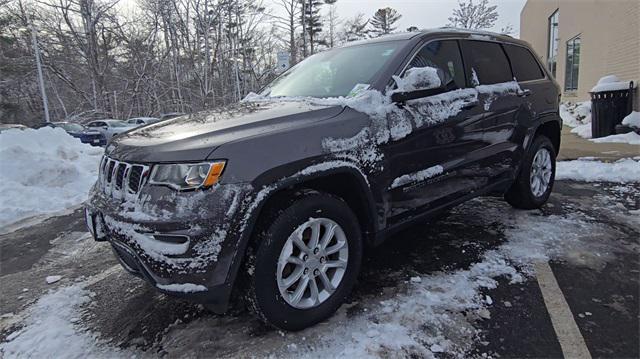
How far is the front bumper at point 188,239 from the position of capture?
6.78 feet

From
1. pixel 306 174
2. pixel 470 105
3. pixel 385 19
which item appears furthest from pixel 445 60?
pixel 385 19

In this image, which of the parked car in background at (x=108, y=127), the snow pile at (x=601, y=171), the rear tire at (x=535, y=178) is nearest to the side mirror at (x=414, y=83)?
the rear tire at (x=535, y=178)

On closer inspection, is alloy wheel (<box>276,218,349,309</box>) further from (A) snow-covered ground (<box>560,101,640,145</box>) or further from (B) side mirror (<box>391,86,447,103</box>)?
A: (A) snow-covered ground (<box>560,101,640,145</box>)

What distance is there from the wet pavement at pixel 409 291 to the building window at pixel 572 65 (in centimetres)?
1428

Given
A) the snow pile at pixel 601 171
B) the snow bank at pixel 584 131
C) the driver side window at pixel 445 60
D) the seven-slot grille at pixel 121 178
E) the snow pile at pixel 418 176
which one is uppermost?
the driver side window at pixel 445 60

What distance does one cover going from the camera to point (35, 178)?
6270 mm

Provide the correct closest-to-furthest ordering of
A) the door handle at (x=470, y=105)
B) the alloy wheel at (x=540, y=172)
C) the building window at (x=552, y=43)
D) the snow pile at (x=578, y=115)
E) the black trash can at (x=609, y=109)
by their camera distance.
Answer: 1. the door handle at (x=470, y=105)
2. the alloy wheel at (x=540, y=172)
3. the black trash can at (x=609, y=109)
4. the snow pile at (x=578, y=115)
5. the building window at (x=552, y=43)

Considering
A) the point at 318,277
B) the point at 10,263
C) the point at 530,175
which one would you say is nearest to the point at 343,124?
the point at 318,277

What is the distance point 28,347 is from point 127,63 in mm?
37545

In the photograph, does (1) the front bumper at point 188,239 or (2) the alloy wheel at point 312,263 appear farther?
(2) the alloy wheel at point 312,263

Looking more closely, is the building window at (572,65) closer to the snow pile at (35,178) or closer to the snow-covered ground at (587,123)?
the snow-covered ground at (587,123)

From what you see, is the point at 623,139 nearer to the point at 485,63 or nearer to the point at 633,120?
the point at 633,120

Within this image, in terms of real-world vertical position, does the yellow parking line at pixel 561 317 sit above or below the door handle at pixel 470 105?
below

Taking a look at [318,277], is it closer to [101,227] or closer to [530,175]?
[101,227]
